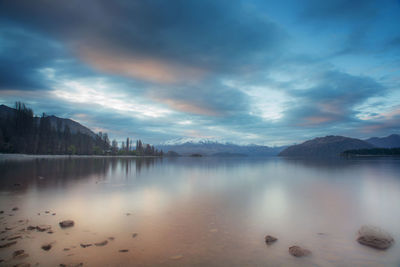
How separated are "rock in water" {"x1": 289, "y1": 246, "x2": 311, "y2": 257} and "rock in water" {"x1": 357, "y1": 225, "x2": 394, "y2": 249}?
13.9 ft

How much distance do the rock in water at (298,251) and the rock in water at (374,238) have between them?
424 centimetres

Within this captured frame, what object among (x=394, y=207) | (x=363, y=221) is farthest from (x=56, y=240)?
(x=394, y=207)

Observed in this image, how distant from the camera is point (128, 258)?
1000 centimetres

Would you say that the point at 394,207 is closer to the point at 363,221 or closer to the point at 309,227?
the point at 363,221

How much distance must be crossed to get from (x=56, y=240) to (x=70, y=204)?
942cm

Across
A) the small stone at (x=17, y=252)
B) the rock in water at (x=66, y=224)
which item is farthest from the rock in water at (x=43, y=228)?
the small stone at (x=17, y=252)

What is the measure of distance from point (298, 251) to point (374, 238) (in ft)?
17.8

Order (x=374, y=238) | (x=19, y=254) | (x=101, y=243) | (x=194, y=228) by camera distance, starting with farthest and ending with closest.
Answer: (x=194, y=228) → (x=374, y=238) → (x=101, y=243) → (x=19, y=254)

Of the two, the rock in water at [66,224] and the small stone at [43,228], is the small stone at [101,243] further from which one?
the small stone at [43,228]

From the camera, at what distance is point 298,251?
35.9 feet

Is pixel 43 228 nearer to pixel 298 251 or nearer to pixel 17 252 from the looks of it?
pixel 17 252

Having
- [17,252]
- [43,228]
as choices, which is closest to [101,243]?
[17,252]

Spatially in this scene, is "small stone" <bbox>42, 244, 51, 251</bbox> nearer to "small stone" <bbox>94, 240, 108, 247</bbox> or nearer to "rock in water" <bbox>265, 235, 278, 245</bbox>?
"small stone" <bbox>94, 240, 108, 247</bbox>

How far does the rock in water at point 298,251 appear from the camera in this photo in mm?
10811
